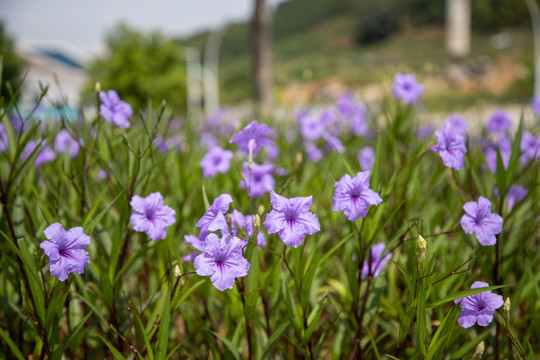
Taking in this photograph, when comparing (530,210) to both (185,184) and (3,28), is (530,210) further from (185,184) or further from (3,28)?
(3,28)

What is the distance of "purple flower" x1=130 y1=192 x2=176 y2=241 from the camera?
108cm

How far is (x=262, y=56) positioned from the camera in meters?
9.20

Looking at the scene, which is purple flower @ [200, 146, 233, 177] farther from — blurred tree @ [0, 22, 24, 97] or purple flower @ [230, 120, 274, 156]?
blurred tree @ [0, 22, 24, 97]

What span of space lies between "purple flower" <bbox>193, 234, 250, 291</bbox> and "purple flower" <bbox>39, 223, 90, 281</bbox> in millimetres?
237

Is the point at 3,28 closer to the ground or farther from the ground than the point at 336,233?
farther from the ground

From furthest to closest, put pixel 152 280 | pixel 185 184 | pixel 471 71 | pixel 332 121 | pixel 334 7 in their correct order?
pixel 334 7 → pixel 471 71 → pixel 332 121 → pixel 185 184 → pixel 152 280

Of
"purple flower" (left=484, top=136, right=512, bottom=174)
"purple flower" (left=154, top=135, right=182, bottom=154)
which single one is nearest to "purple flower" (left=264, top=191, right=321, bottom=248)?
"purple flower" (left=154, top=135, right=182, bottom=154)

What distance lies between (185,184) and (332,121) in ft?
5.86

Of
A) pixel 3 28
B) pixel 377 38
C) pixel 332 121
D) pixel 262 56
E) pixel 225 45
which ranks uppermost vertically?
pixel 225 45

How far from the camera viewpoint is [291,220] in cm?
95

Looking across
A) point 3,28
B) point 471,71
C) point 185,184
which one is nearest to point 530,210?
point 185,184

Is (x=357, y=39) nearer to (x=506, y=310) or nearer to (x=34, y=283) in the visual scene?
(x=506, y=310)

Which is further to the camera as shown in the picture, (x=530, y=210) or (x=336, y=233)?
(x=336, y=233)

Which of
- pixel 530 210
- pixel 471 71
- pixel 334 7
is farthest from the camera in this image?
pixel 334 7
